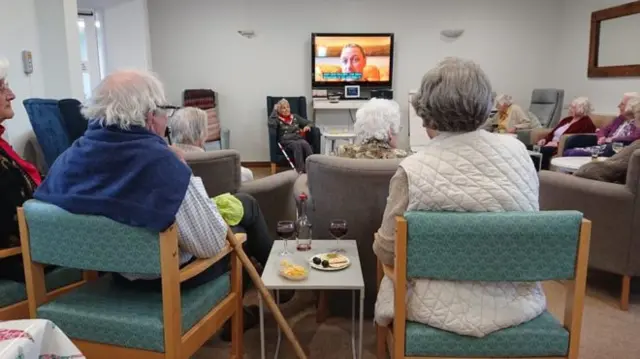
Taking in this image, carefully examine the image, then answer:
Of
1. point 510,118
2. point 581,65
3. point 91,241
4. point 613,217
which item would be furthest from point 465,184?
point 581,65

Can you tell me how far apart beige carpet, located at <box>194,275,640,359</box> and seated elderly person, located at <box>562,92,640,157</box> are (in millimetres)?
2292

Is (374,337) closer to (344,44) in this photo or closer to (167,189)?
(167,189)

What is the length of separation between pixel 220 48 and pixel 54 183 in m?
5.88

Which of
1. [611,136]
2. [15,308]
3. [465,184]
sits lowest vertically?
[15,308]

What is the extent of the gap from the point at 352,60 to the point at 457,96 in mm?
5815

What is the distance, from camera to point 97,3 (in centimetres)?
617

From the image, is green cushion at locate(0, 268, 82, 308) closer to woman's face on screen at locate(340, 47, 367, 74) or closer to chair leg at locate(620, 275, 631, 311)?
chair leg at locate(620, 275, 631, 311)

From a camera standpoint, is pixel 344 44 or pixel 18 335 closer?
pixel 18 335

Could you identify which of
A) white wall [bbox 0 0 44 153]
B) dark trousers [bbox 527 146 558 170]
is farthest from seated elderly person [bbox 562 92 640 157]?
white wall [bbox 0 0 44 153]

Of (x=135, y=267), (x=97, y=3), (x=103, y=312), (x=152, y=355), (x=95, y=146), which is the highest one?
(x=97, y=3)

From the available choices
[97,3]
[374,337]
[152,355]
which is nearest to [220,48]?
[97,3]

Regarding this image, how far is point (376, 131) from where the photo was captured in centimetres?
263

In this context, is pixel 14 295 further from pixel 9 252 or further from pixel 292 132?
pixel 292 132

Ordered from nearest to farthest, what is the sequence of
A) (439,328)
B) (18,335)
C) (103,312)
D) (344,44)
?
(18,335), (439,328), (103,312), (344,44)
